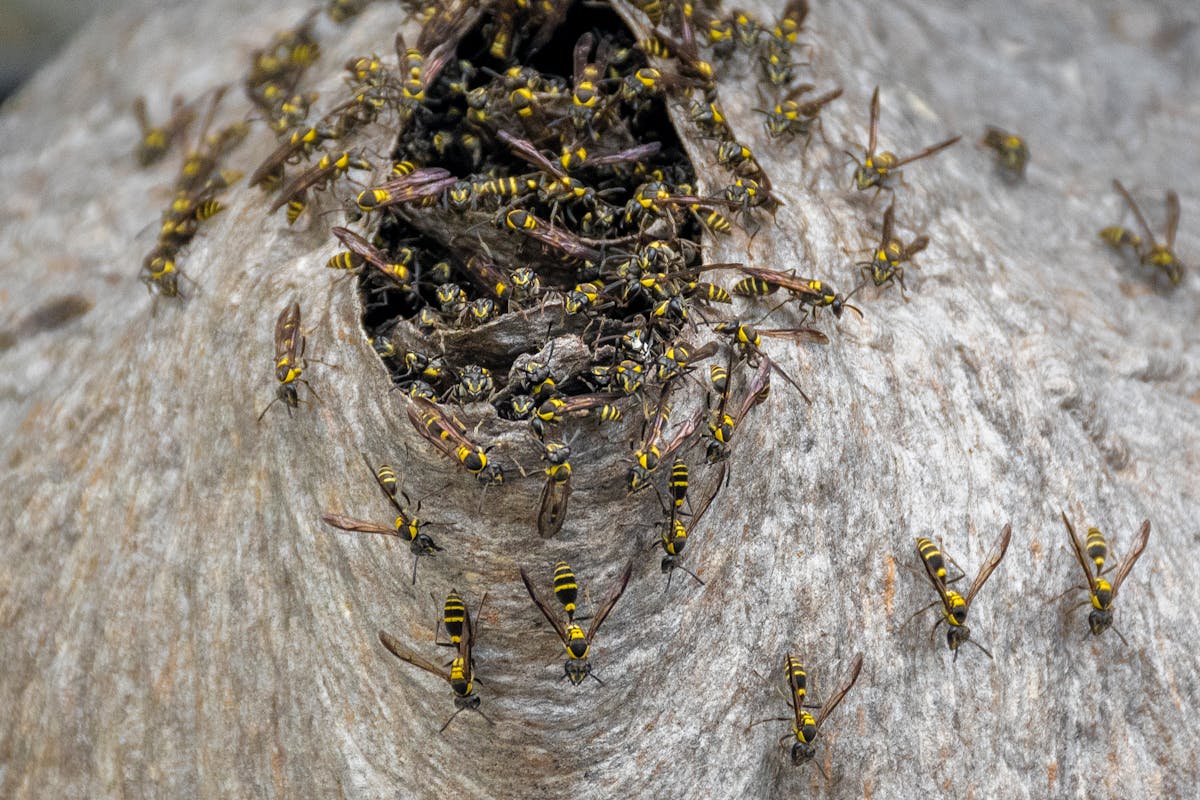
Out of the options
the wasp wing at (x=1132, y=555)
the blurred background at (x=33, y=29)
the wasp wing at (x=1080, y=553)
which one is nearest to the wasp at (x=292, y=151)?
the wasp wing at (x=1080, y=553)

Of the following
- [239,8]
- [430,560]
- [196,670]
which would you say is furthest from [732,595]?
[239,8]

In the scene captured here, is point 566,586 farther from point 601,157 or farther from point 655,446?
point 601,157

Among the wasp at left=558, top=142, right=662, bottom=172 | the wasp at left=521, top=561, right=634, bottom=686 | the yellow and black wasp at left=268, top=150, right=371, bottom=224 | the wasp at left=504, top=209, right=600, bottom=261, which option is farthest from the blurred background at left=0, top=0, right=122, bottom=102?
the wasp at left=521, top=561, right=634, bottom=686

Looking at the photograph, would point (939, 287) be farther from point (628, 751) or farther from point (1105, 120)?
point (1105, 120)

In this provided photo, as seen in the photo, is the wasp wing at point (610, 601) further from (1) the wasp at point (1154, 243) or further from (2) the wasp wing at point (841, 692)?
(1) the wasp at point (1154, 243)

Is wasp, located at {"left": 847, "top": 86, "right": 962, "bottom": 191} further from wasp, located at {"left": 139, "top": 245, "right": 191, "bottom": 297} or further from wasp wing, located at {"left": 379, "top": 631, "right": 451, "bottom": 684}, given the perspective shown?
wasp, located at {"left": 139, "top": 245, "right": 191, "bottom": 297}

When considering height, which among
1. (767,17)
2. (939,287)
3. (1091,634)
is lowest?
(1091,634)

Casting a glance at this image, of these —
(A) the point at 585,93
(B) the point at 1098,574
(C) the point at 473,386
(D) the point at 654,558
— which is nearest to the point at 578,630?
(D) the point at 654,558
